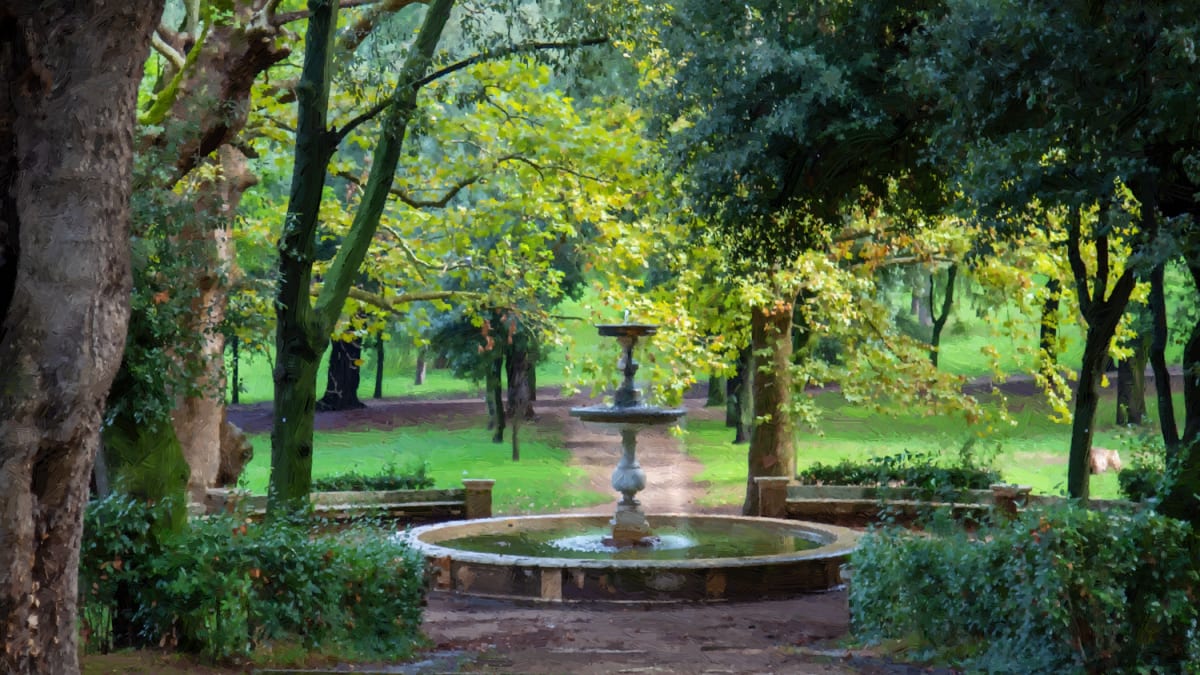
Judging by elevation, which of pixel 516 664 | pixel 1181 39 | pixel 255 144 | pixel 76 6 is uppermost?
pixel 255 144

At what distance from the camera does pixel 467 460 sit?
37.4 metres

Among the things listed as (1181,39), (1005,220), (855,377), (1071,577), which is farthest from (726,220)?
(855,377)

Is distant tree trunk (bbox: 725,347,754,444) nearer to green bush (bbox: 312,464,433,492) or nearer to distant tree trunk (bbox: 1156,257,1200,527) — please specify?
green bush (bbox: 312,464,433,492)

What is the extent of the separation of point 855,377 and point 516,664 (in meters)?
14.8

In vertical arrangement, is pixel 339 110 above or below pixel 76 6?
above

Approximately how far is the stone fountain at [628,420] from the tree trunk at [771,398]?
553 cm

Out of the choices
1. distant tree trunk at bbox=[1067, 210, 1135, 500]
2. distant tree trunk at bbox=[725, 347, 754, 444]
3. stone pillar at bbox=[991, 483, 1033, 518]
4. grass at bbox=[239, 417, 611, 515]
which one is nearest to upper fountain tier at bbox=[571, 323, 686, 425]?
stone pillar at bbox=[991, 483, 1033, 518]

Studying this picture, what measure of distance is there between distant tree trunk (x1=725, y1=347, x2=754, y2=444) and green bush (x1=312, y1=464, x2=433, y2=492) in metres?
11.2

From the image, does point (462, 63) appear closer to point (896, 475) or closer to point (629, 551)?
point (629, 551)

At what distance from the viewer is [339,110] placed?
878 inches

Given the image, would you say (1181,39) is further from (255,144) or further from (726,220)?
(255,144)

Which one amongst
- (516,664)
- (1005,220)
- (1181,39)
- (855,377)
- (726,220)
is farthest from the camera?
(855,377)

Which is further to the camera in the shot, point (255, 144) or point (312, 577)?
point (255, 144)

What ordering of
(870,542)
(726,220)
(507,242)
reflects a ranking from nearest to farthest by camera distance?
(870,542) < (726,220) < (507,242)
